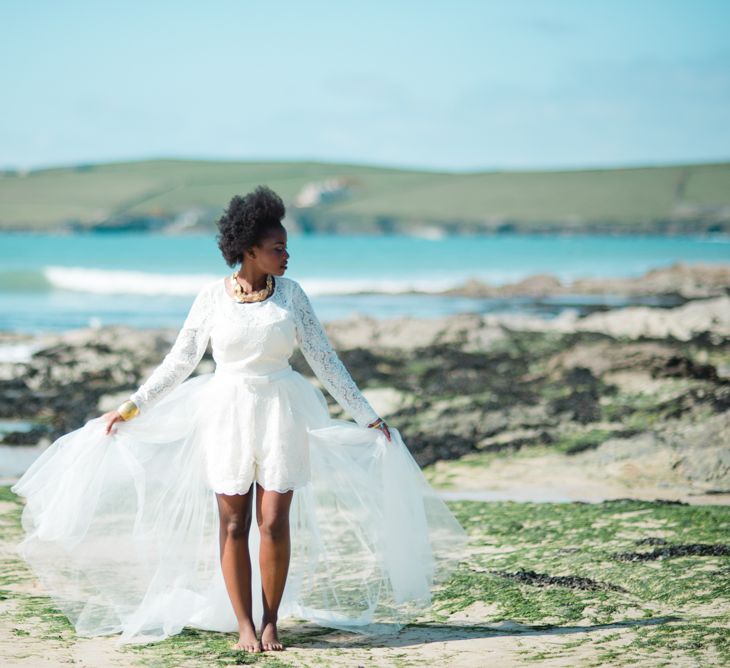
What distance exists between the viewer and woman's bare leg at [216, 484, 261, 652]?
5.48 meters

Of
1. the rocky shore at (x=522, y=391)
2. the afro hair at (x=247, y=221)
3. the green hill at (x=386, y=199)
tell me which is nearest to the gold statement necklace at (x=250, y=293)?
the afro hair at (x=247, y=221)

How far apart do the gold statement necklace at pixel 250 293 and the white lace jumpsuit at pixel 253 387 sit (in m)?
0.03

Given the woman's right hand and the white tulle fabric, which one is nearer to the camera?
the white tulle fabric

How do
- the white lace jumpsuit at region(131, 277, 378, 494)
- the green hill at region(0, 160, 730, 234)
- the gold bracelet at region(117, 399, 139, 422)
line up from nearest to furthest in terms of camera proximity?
the white lace jumpsuit at region(131, 277, 378, 494)
the gold bracelet at region(117, 399, 139, 422)
the green hill at region(0, 160, 730, 234)

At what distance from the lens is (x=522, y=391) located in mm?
15414

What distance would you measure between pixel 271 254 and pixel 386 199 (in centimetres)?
10156

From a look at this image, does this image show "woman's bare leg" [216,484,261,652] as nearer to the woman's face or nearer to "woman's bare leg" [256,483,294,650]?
"woman's bare leg" [256,483,294,650]

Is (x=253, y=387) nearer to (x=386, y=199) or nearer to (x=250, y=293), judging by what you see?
(x=250, y=293)

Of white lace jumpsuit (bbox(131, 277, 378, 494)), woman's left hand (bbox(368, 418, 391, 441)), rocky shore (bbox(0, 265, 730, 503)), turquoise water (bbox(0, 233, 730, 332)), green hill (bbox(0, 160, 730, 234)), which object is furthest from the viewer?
green hill (bbox(0, 160, 730, 234))

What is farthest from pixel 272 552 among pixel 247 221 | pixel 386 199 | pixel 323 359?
pixel 386 199

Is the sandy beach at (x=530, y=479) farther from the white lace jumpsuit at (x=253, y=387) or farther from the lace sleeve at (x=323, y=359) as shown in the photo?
the lace sleeve at (x=323, y=359)

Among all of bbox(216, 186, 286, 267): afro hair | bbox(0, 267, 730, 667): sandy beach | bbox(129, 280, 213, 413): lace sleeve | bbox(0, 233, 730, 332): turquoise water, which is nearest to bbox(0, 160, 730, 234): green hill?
bbox(0, 233, 730, 332): turquoise water

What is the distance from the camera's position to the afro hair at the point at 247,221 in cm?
548

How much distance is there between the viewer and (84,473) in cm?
574
